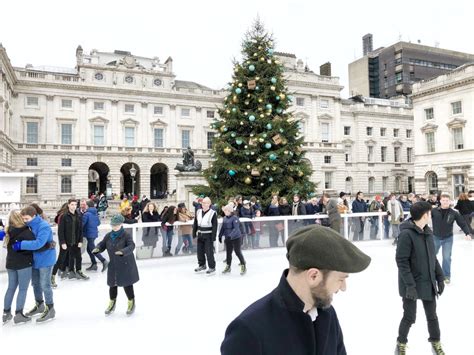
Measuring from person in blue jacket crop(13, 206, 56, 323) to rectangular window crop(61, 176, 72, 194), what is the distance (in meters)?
39.4

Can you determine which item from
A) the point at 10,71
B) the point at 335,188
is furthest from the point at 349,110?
the point at 10,71

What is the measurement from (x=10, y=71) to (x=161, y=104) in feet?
52.0

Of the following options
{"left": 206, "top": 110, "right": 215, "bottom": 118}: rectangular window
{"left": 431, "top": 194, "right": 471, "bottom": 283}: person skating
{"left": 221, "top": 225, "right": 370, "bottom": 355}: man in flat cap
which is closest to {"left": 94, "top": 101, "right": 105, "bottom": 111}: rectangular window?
{"left": 206, "top": 110, "right": 215, "bottom": 118}: rectangular window

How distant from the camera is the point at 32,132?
41.5m

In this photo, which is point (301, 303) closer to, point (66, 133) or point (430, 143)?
point (430, 143)

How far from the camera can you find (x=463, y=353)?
4.11 m

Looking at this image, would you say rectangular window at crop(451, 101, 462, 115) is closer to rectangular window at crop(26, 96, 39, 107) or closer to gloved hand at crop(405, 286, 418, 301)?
gloved hand at crop(405, 286, 418, 301)

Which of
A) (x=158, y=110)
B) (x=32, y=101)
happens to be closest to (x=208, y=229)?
(x=32, y=101)

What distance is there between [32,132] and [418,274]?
44654mm

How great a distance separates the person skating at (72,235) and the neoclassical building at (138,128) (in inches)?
1076

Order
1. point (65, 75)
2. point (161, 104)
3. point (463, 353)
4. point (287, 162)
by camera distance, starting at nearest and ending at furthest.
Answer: point (463, 353), point (287, 162), point (65, 75), point (161, 104)

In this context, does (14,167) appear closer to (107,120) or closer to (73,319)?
(107,120)

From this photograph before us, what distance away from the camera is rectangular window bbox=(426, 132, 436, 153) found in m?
37.0

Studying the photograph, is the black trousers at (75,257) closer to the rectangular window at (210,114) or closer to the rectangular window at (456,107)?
the rectangular window at (456,107)
